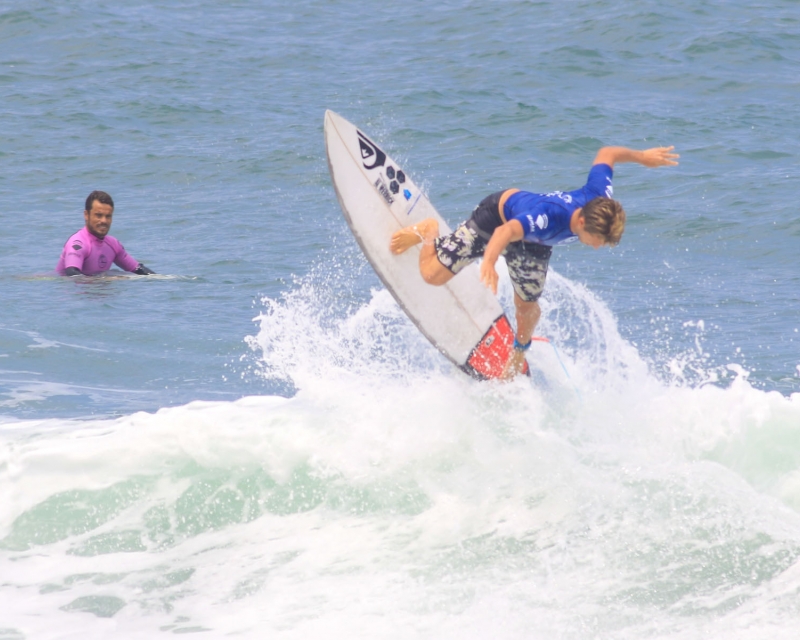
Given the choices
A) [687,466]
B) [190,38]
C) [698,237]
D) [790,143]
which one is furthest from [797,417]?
[190,38]

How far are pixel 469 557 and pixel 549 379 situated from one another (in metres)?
1.93

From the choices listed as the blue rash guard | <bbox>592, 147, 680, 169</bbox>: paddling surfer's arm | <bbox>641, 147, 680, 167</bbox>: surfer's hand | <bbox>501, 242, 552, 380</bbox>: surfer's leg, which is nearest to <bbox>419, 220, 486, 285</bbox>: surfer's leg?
<bbox>501, 242, 552, 380</bbox>: surfer's leg

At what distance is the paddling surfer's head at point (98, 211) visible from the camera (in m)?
10.9

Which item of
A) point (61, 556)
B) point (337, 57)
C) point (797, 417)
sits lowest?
point (61, 556)

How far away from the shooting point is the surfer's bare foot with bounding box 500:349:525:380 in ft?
22.7

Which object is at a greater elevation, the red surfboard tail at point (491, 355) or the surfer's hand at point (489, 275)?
the surfer's hand at point (489, 275)

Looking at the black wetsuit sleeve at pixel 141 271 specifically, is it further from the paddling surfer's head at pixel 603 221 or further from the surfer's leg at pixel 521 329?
the paddling surfer's head at pixel 603 221

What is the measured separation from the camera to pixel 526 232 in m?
6.05

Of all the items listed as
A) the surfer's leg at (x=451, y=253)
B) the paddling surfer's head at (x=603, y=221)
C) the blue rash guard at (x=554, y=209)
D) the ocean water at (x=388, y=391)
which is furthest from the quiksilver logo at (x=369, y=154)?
the paddling surfer's head at (x=603, y=221)

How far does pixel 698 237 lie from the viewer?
12461mm

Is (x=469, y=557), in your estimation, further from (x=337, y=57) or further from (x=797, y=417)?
(x=337, y=57)

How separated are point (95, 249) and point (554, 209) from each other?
6.66 m

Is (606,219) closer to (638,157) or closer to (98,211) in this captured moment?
(638,157)

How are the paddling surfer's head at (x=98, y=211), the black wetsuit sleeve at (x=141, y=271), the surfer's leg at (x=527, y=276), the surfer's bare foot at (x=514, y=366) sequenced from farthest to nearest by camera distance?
1. the black wetsuit sleeve at (x=141, y=271)
2. the paddling surfer's head at (x=98, y=211)
3. the surfer's bare foot at (x=514, y=366)
4. the surfer's leg at (x=527, y=276)
